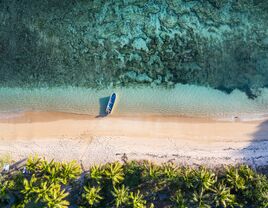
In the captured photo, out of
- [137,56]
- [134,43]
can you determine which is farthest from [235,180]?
[134,43]

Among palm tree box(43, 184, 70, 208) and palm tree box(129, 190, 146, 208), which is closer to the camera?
palm tree box(43, 184, 70, 208)

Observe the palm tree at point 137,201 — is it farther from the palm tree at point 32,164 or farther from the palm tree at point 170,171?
the palm tree at point 32,164

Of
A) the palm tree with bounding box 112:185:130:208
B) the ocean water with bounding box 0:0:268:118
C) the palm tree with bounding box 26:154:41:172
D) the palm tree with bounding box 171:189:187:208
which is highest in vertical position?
the ocean water with bounding box 0:0:268:118

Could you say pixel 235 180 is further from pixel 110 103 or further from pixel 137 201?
pixel 110 103

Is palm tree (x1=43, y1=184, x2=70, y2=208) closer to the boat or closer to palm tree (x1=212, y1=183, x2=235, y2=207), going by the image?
the boat

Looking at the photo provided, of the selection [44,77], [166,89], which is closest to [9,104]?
[44,77]

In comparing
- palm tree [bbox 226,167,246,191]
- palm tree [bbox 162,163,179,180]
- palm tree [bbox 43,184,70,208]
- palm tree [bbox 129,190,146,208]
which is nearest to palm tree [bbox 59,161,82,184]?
palm tree [bbox 43,184,70,208]
